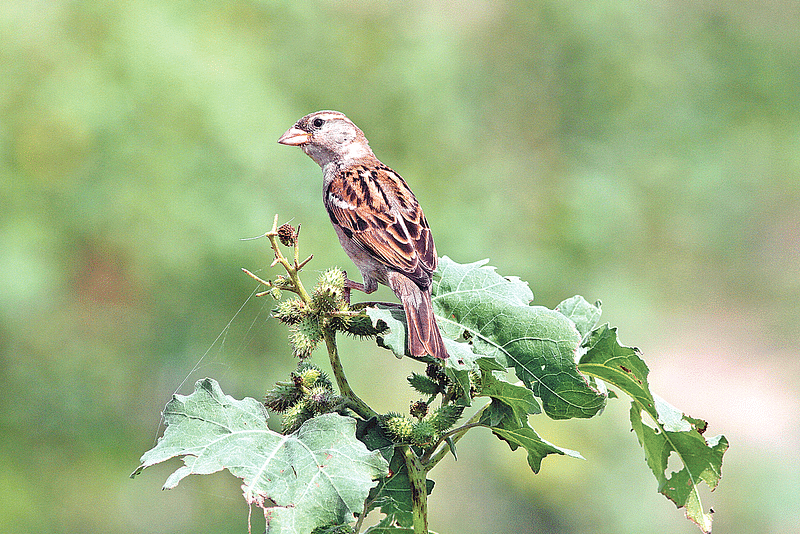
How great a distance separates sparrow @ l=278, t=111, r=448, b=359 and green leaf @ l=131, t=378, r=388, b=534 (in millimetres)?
435

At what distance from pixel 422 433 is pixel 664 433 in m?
0.61

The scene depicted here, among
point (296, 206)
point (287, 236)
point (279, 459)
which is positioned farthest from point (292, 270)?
point (296, 206)

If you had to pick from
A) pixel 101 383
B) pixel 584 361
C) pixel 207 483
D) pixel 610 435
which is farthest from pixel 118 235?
pixel 584 361

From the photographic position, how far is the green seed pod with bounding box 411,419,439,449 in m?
1.48

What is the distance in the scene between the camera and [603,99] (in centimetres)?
899

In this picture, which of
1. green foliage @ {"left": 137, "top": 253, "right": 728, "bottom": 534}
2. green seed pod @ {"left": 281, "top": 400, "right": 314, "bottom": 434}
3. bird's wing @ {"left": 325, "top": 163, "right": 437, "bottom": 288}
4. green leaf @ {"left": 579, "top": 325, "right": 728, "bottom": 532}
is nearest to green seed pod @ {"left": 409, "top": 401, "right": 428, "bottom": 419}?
green foliage @ {"left": 137, "top": 253, "right": 728, "bottom": 534}

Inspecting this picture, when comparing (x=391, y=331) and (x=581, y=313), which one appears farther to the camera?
(x=581, y=313)

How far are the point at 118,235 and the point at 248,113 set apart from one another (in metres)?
1.33

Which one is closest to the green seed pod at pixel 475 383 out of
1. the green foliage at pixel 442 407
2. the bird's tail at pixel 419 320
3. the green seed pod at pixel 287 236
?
the green foliage at pixel 442 407

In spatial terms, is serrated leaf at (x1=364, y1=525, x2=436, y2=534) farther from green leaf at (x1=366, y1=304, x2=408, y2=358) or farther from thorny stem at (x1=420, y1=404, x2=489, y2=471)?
green leaf at (x1=366, y1=304, x2=408, y2=358)

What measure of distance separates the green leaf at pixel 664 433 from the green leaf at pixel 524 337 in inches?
2.9

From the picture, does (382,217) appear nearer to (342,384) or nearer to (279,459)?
(342,384)

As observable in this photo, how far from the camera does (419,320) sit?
1.65m

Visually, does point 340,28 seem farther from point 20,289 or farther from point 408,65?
point 20,289
